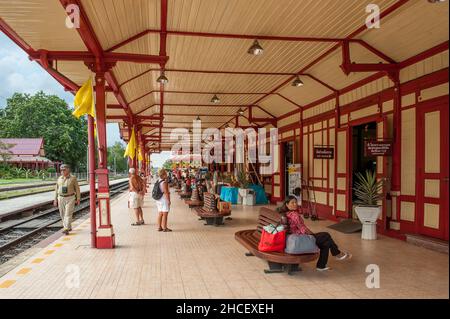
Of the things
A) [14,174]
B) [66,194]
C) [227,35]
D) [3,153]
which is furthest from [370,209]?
[14,174]

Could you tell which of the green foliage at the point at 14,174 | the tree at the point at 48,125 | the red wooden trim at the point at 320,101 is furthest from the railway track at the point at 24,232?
the tree at the point at 48,125

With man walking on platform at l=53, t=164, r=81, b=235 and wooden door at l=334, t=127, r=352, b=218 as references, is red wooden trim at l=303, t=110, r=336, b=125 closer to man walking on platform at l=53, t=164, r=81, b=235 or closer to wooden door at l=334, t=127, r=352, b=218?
wooden door at l=334, t=127, r=352, b=218

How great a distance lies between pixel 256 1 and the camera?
5988mm

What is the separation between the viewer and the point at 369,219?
7703 mm

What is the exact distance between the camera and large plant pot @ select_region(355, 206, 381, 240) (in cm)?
766

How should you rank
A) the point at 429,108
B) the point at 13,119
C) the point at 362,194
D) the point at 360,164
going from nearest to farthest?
1. the point at 429,108
2. the point at 362,194
3. the point at 360,164
4. the point at 13,119

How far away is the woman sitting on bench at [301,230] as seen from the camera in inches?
198

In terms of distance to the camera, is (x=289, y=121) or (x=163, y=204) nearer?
(x=163, y=204)

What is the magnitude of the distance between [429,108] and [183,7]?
4701 millimetres

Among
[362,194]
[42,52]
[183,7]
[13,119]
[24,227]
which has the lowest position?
[24,227]

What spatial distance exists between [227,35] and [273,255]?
4.40 m

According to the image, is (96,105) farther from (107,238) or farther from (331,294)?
(331,294)

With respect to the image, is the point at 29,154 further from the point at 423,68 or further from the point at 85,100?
the point at 423,68
